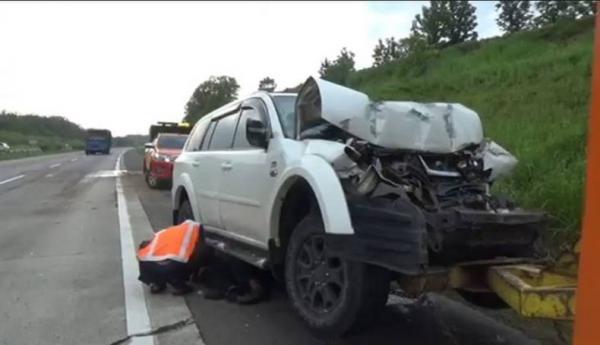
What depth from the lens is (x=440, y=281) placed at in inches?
159

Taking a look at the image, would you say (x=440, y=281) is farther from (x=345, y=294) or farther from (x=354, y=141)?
(x=354, y=141)

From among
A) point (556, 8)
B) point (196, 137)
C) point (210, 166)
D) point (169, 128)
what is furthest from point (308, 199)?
point (556, 8)

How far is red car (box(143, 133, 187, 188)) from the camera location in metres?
18.3

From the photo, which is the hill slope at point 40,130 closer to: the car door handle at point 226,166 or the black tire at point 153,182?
the black tire at point 153,182

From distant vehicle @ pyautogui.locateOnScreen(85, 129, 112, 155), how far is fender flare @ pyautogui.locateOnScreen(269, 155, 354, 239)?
65.8 m

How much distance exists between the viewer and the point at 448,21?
56500mm

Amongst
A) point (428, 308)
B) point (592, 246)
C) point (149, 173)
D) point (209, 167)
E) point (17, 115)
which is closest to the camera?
point (592, 246)

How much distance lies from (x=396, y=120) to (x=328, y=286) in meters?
1.28

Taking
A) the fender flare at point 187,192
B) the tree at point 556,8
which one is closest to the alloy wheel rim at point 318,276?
the fender flare at point 187,192

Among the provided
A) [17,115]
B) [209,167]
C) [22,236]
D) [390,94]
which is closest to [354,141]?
[209,167]

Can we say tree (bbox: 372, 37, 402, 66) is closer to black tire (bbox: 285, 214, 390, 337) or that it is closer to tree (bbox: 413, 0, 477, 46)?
tree (bbox: 413, 0, 477, 46)

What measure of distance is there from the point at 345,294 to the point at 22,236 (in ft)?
24.2

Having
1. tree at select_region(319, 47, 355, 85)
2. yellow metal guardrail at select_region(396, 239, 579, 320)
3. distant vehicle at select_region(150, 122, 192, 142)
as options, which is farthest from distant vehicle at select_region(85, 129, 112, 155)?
yellow metal guardrail at select_region(396, 239, 579, 320)

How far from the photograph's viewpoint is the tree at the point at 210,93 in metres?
72.9
